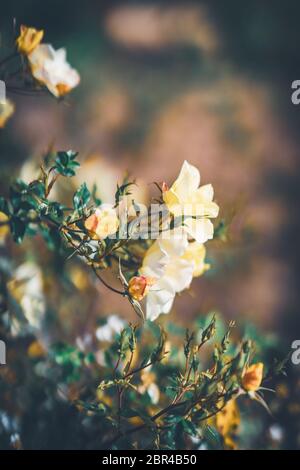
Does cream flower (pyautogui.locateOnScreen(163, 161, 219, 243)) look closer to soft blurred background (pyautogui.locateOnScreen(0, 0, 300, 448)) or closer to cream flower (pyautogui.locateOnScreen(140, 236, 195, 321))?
cream flower (pyautogui.locateOnScreen(140, 236, 195, 321))

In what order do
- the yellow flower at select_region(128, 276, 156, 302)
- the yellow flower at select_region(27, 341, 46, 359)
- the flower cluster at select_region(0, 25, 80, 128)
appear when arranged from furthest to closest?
the yellow flower at select_region(27, 341, 46, 359) < the flower cluster at select_region(0, 25, 80, 128) < the yellow flower at select_region(128, 276, 156, 302)

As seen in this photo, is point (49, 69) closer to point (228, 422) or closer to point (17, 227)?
point (17, 227)

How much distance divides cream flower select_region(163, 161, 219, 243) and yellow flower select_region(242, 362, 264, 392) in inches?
5.5

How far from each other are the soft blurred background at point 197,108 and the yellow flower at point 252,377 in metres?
0.93

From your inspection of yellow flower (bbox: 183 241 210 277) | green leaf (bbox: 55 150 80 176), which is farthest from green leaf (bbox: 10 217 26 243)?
yellow flower (bbox: 183 241 210 277)

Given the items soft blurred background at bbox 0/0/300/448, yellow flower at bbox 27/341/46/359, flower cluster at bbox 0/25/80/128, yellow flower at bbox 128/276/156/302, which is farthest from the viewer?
soft blurred background at bbox 0/0/300/448

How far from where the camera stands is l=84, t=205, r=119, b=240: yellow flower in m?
0.60

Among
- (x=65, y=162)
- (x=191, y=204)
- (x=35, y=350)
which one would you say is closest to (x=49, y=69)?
(x=65, y=162)

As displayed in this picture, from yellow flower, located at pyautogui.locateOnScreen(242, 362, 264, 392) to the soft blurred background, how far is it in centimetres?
93

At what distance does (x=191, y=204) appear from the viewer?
62 centimetres

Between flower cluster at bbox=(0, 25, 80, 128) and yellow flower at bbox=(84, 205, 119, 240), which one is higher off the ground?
flower cluster at bbox=(0, 25, 80, 128)

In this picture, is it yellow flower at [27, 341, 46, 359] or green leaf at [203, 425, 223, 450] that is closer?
green leaf at [203, 425, 223, 450]

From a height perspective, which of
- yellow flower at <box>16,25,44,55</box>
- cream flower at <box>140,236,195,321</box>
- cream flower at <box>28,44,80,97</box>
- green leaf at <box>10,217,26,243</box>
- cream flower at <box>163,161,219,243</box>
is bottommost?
cream flower at <box>140,236,195,321</box>

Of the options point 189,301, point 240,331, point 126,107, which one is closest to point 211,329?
point 240,331
